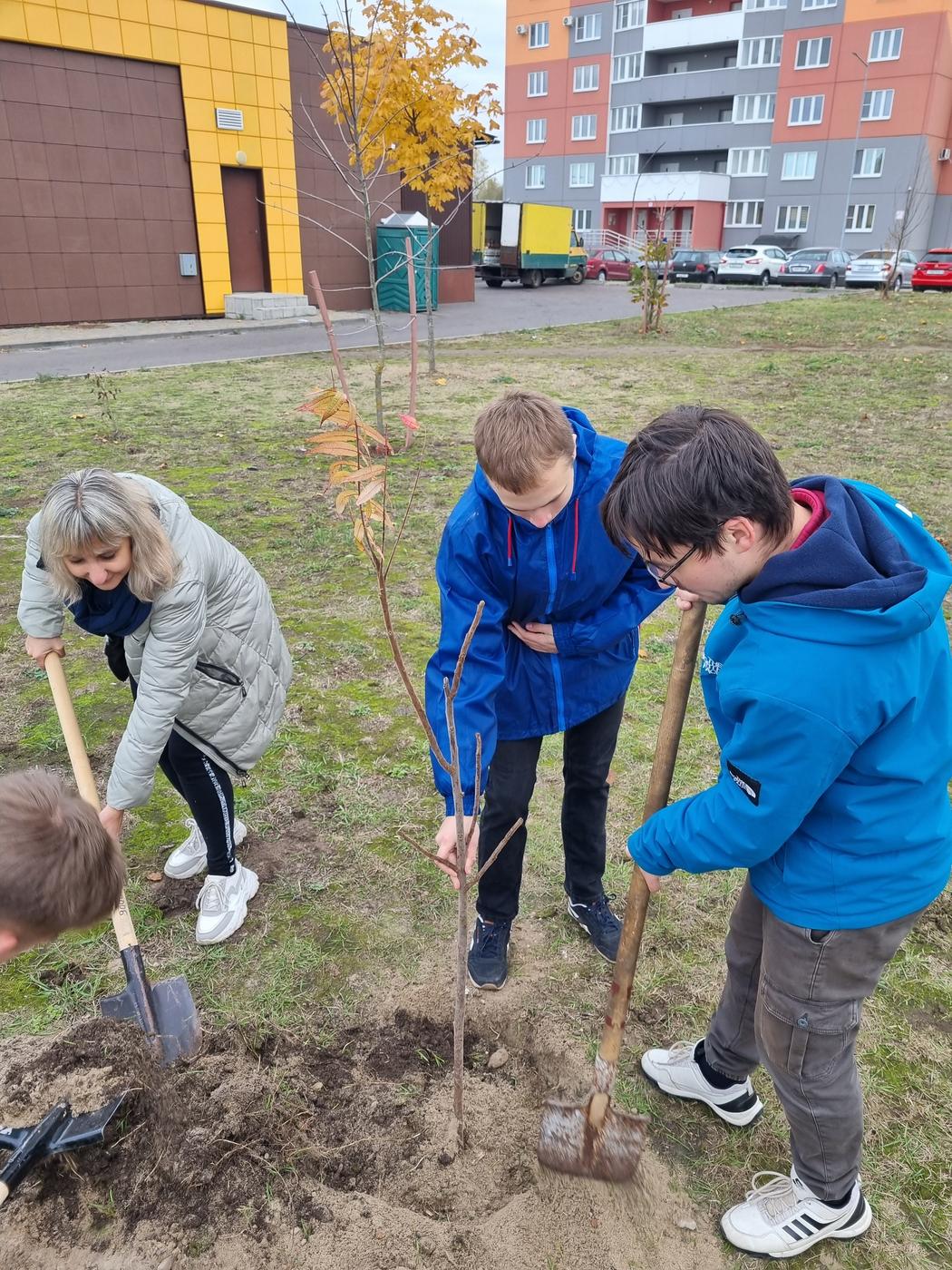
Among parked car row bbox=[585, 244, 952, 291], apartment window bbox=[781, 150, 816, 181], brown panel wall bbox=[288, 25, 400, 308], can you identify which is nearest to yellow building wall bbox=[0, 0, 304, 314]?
brown panel wall bbox=[288, 25, 400, 308]

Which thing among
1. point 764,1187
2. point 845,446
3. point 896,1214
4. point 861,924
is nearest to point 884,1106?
point 896,1214

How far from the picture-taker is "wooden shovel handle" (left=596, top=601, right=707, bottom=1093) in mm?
1883

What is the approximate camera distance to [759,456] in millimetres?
1365

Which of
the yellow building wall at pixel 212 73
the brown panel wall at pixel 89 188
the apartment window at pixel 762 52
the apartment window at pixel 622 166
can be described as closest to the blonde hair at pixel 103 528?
the yellow building wall at pixel 212 73

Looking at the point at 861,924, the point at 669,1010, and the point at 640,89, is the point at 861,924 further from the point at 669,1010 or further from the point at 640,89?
the point at 640,89

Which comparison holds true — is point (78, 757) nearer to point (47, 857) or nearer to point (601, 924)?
point (47, 857)

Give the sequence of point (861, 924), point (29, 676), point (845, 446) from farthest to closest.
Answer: point (845, 446) < point (29, 676) < point (861, 924)

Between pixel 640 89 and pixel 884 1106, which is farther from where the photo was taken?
pixel 640 89

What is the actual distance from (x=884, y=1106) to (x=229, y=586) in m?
2.15

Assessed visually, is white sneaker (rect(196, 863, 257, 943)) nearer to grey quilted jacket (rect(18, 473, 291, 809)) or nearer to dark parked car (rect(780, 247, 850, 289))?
grey quilted jacket (rect(18, 473, 291, 809))

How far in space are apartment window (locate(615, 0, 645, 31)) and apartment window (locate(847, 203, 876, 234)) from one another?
14.7 m

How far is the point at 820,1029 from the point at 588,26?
54.8 m

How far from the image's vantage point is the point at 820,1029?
1.61 metres

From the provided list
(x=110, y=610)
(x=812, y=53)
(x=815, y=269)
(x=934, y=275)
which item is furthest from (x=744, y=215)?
(x=110, y=610)
